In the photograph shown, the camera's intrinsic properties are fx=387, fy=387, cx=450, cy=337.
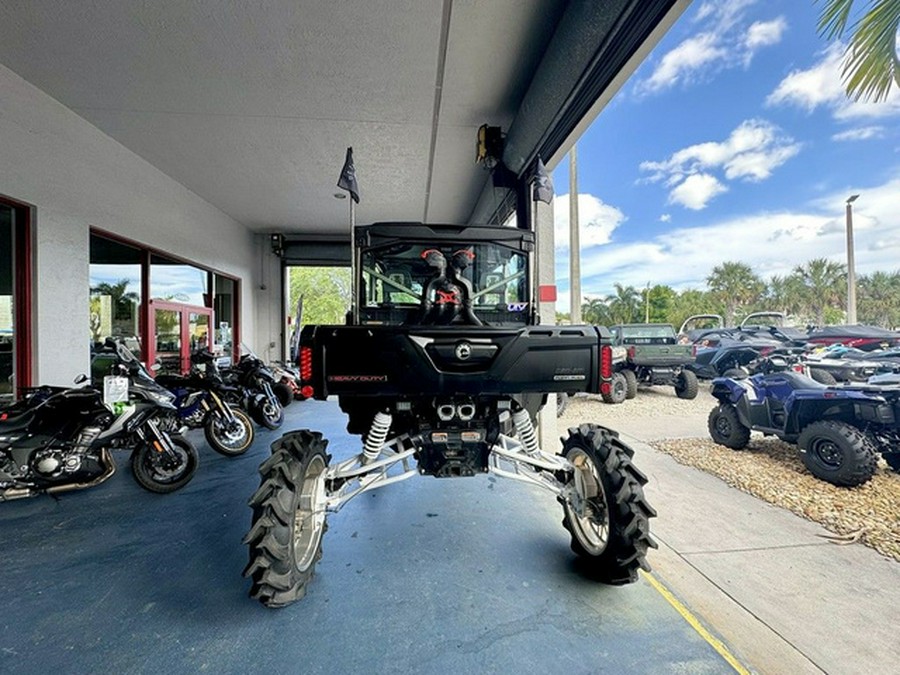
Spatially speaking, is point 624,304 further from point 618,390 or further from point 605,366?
point 605,366

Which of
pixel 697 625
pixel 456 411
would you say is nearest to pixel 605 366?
pixel 456 411

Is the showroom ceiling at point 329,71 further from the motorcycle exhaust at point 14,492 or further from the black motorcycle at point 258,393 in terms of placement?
the motorcycle exhaust at point 14,492

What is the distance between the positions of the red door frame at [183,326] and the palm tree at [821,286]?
120ft

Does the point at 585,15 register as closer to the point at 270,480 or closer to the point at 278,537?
the point at 270,480

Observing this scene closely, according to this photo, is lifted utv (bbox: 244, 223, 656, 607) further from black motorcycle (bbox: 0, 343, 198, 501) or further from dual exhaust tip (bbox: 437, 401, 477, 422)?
black motorcycle (bbox: 0, 343, 198, 501)

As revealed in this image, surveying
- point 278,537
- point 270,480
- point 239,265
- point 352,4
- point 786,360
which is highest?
point 352,4

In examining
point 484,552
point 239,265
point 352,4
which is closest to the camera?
point 484,552

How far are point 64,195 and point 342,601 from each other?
536 centimetres

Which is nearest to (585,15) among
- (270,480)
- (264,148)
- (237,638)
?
(270,480)

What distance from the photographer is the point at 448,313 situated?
240cm

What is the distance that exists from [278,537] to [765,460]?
4.87m

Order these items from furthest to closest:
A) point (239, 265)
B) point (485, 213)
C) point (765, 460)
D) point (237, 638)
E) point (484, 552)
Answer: point (239, 265), point (485, 213), point (765, 460), point (484, 552), point (237, 638)

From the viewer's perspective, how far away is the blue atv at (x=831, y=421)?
3301 millimetres

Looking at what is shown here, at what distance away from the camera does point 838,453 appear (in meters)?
3.39
